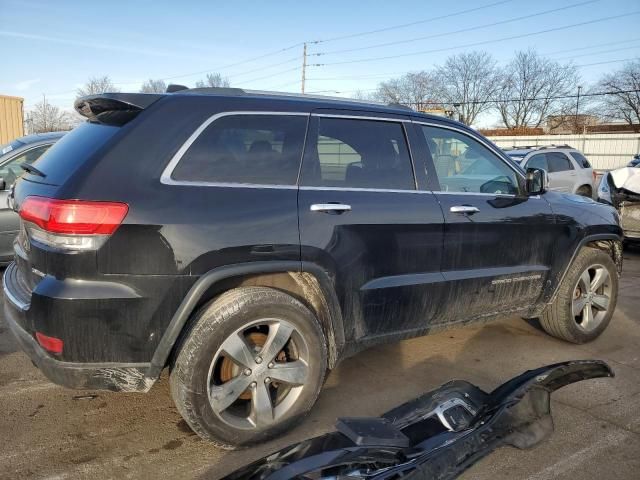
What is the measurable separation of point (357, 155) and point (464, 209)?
89 centimetres

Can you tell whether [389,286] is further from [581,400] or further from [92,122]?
[92,122]

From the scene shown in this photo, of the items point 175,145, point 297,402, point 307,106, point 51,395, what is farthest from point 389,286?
point 51,395

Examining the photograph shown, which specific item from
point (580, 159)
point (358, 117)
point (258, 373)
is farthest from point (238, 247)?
point (580, 159)

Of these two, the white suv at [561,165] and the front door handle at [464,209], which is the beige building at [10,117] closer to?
the white suv at [561,165]

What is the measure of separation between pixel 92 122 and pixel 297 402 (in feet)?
6.57

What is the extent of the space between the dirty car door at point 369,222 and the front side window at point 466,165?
0.93ft

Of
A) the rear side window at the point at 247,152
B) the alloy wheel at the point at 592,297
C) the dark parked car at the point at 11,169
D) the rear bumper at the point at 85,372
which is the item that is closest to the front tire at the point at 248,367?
the rear bumper at the point at 85,372

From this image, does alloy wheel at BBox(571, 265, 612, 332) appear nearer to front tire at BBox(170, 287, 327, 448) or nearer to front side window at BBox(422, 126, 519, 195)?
front side window at BBox(422, 126, 519, 195)

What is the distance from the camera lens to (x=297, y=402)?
313cm

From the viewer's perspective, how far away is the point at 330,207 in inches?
125

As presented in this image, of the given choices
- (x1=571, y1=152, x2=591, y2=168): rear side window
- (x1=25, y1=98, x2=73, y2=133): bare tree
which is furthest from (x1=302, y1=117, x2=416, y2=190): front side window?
(x1=25, y1=98, x2=73, y2=133): bare tree

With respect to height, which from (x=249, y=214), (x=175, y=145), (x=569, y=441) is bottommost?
(x=569, y=441)

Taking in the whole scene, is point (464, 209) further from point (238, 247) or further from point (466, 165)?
point (238, 247)

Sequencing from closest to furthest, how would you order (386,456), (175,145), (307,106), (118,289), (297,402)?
(386,456)
(118,289)
(175,145)
(297,402)
(307,106)
